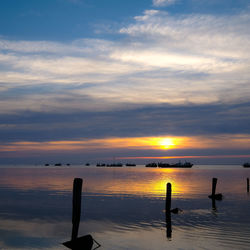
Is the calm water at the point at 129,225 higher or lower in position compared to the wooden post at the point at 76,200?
lower

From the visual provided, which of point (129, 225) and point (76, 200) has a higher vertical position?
point (76, 200)

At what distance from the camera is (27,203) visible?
3900cm

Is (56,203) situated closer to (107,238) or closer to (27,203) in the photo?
(27,203)

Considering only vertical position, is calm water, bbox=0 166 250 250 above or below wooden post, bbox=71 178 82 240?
below

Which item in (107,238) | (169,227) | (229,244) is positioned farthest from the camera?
(169,227)

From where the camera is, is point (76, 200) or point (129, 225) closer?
point (76, 200)

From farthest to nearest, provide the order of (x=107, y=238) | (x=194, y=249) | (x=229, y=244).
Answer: (x=107, y=238) < (x=229, y=244) < (x=194, y=249)

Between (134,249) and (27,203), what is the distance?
23731 mm

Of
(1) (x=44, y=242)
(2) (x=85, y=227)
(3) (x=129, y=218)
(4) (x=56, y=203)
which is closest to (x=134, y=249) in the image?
(1) (x=44, y=242)

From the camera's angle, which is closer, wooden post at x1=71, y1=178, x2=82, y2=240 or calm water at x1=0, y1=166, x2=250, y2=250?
Answer: calm water at x1=0, y1=166, x2=250, y2=250

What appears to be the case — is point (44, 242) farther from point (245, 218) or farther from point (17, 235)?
point (245, 218)

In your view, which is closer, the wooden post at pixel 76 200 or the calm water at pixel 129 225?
the calm water at pixel 129 225

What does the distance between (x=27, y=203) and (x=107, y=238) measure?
20.5 m

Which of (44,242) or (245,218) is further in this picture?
(245,218)
